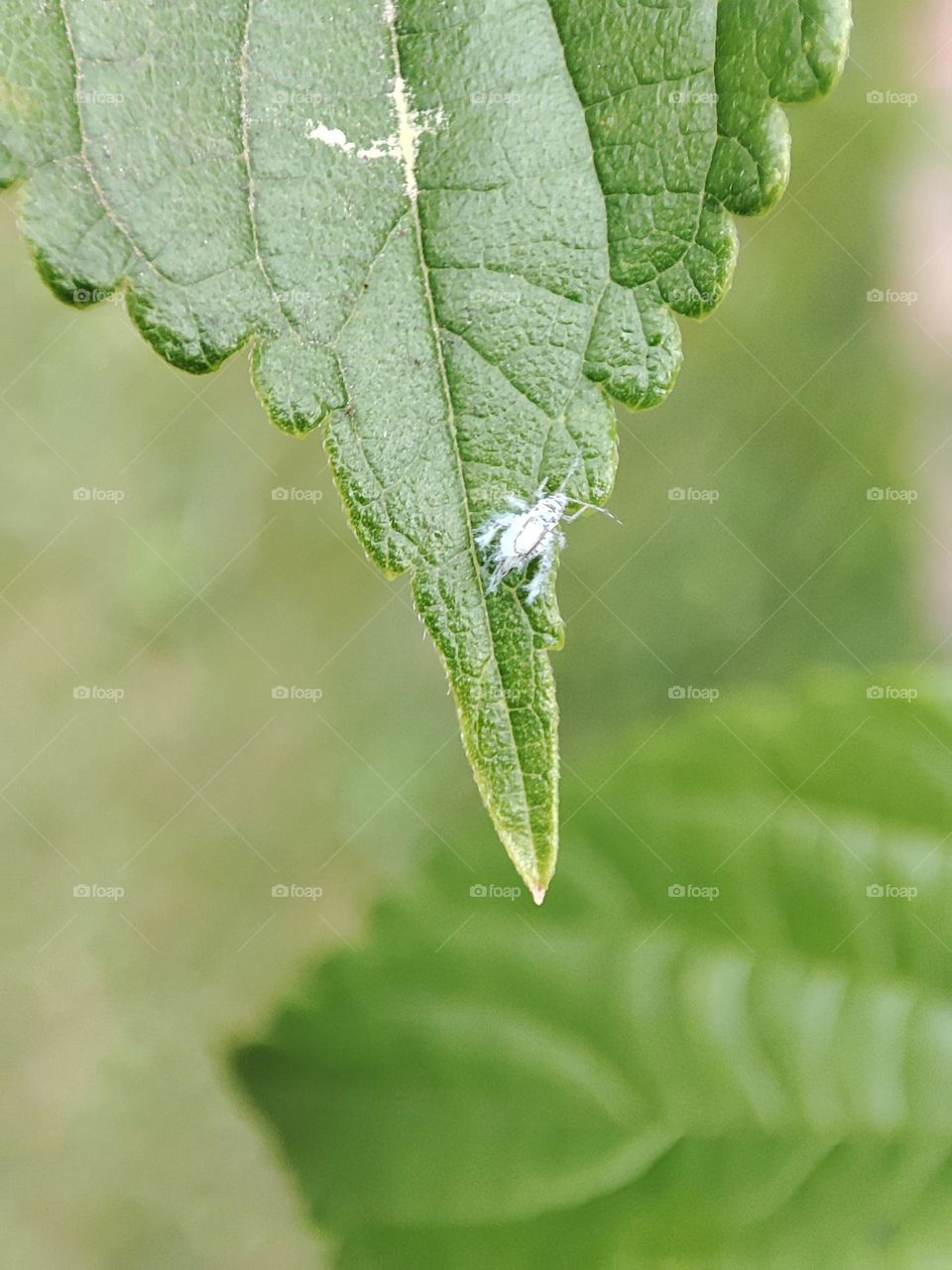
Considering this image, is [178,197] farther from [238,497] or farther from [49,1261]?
[49,1261]

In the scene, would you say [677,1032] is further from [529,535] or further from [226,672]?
[226,672]

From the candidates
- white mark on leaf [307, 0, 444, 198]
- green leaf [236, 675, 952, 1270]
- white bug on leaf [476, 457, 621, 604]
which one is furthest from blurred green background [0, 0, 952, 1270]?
white mark on leaf [307, 0, 444, 198]

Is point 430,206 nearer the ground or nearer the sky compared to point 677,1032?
nearer the sky

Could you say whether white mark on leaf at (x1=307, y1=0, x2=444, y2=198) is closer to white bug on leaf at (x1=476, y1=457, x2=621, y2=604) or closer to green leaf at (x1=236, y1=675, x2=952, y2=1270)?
white bug on leaf at (x1=476, y1=457, x2=621, y2=604)

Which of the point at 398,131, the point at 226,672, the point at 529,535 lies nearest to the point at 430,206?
the point at 398,131

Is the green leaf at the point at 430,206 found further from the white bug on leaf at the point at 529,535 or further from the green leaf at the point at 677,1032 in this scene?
the green leaf at the point at 677,1032

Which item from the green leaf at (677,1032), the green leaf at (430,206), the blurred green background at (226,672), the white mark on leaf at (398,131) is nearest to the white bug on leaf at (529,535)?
the green leaf at (430,206)
